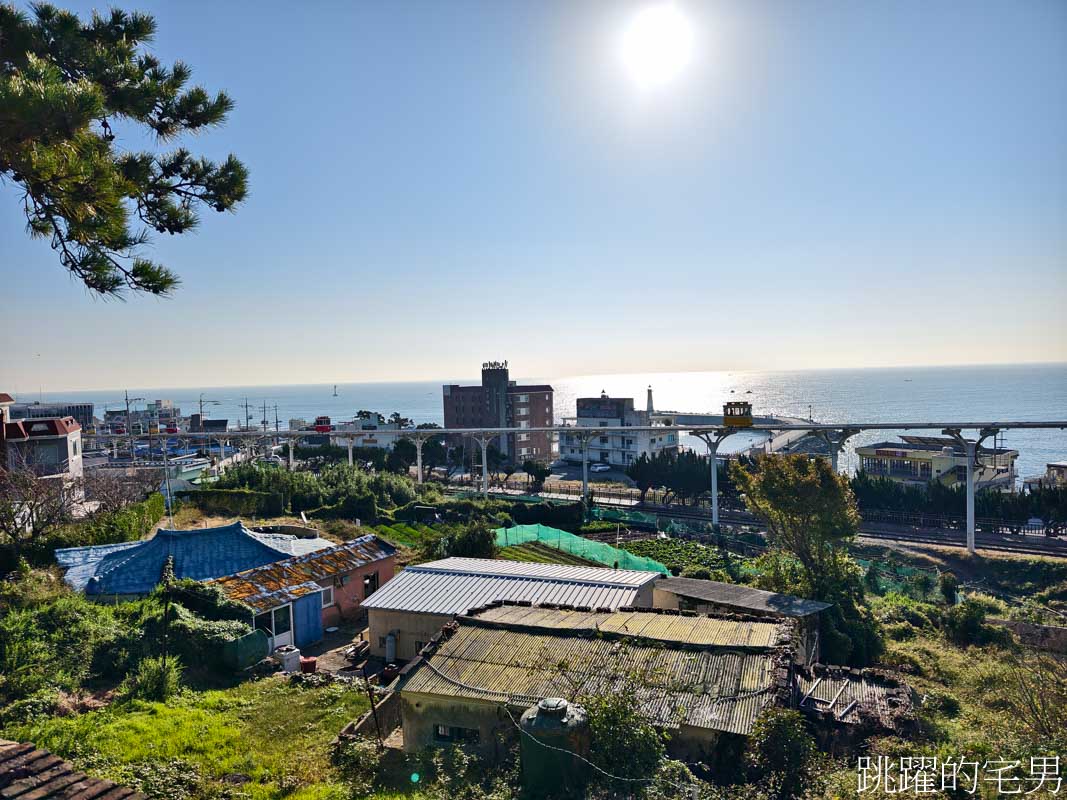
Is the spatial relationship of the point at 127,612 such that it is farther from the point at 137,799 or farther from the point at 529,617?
the point at 137,799

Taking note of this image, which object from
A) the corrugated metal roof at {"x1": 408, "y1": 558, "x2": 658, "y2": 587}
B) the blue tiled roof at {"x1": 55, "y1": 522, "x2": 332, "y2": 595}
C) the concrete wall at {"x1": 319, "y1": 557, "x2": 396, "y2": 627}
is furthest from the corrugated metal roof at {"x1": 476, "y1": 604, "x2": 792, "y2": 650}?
the blue tiled roof at {"x1": 55, "y1": 522, "x2": 332, "y2": 595}

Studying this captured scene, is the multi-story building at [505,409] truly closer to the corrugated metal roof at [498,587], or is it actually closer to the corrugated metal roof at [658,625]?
the corrugated metal roof at [498,587]

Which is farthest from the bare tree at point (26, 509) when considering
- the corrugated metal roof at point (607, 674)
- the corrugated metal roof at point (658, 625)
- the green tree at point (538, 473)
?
the green tree at point (538, 473)

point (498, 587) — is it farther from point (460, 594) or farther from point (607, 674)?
point (607, 674)

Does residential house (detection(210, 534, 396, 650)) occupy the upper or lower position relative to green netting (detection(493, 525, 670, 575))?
upper

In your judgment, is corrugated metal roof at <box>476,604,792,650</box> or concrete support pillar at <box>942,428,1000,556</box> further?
concrete support pillar at <box>942,428,1000,556</box>

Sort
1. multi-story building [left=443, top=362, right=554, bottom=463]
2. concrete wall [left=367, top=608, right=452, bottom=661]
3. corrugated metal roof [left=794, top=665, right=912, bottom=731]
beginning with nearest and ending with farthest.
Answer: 1. corrugated metal roof [left=794, top=665, right=912, bottom=731]
2. concrete wall [left=367, top=608, right=452, bottom=661]
3. multi-story building [left=443, top=362, right=554, bottom=463]

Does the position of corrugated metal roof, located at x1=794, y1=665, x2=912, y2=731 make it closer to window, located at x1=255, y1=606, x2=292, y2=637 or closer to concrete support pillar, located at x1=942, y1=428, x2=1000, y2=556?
window, located at x1=255, y1=606, x2=292, y2=637

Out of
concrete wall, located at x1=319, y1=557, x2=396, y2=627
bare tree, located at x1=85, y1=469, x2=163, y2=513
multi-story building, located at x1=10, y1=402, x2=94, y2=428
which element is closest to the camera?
concrete wall, located at x1=319, y1=557, x2=396, y2=627
